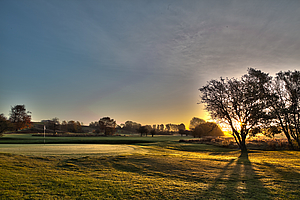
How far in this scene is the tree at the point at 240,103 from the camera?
2647 centimetres

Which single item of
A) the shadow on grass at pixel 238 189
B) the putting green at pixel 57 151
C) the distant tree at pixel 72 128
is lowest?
the distant tree at pixel 72 128

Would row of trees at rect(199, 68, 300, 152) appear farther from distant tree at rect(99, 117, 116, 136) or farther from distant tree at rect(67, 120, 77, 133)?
distant tree at rect(67, 120, 77, 133)

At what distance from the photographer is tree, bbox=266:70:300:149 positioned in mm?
30547

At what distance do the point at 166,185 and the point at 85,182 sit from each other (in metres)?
3.74

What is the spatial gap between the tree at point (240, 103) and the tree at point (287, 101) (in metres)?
4.19

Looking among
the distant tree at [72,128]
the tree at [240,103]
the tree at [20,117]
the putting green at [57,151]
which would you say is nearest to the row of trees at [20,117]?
the tree at [20,117]

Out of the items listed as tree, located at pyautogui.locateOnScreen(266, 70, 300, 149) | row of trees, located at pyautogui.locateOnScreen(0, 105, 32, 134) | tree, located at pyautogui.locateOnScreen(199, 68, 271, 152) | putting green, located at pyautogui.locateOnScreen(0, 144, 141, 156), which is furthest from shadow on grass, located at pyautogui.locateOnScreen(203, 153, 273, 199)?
row of trees, located at pyautogui.locateOnScreen(0, 105, 32, 134)

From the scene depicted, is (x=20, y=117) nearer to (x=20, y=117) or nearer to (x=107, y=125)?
(x=20, y=117)

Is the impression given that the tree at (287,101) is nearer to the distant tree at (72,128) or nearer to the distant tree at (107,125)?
the distant tree at (107,125)

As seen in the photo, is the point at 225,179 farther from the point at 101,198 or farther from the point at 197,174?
the point at 101,198

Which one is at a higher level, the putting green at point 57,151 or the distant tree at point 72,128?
the putting green at point 57,151

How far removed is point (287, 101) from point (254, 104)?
1110cm

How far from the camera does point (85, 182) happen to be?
813cm

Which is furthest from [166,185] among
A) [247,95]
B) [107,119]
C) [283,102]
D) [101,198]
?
[107,119]
